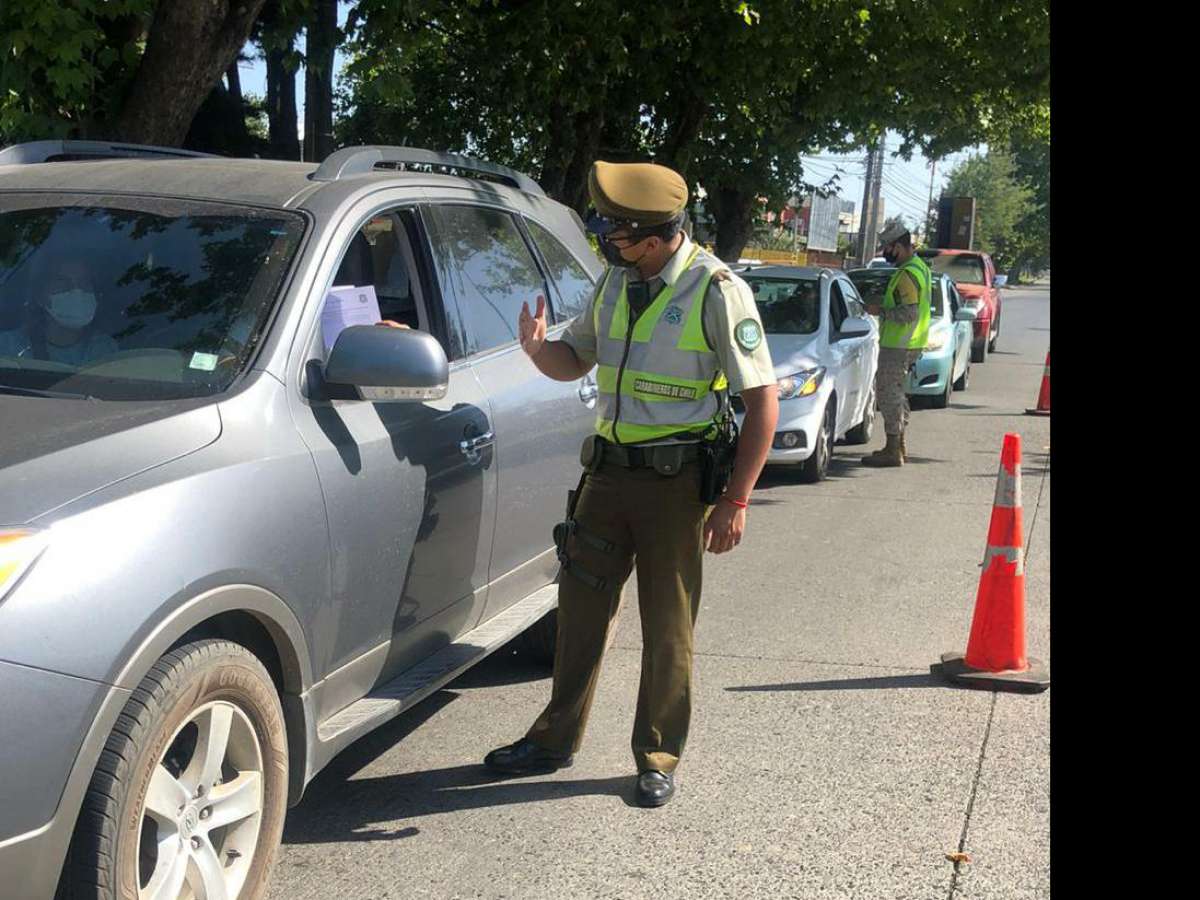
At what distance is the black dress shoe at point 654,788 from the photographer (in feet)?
14.8

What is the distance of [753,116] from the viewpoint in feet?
72.2

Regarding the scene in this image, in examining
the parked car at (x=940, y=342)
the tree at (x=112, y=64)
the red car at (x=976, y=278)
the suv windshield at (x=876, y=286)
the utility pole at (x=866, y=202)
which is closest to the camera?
the tree at (x=112, y=64)

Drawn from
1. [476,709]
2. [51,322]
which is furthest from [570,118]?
[51,322]

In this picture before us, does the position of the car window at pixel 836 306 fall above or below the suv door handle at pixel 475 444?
above

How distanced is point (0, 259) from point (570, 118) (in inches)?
542

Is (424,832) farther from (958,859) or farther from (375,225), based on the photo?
(375,225)

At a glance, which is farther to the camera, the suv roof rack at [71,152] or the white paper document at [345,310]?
the suv roof rack at [71,152]

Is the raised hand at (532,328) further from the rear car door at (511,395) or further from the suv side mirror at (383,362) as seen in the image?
the suv side mirror at (383,362)

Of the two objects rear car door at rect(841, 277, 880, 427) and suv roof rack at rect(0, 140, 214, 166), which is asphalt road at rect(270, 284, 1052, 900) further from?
rear car door at rect(841, 277, 880, 427)

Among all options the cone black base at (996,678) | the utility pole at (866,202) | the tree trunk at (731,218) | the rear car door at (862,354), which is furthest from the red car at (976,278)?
the cone black base at (996,678)

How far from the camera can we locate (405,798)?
15.0ft

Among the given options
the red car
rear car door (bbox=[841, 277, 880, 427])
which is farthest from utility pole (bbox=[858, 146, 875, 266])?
rear car door (bbox=[841, 277, 880, 427])

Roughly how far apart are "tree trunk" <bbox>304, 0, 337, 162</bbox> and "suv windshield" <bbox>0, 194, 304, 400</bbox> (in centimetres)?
751

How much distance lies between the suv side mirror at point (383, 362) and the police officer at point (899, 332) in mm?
8929
